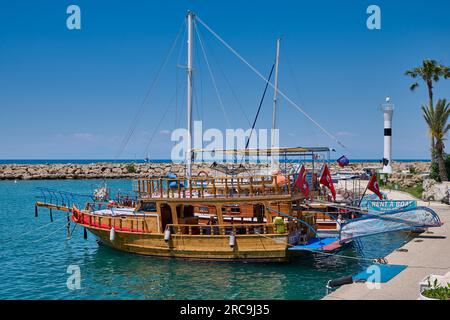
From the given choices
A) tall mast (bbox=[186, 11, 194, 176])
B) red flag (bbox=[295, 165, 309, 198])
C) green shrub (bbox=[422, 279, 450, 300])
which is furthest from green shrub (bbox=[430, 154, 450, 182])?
green shrub (bbox=[422, 279, 450, 300])

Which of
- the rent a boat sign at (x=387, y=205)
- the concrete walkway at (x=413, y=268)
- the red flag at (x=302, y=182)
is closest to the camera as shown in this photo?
the concrete walkway at (x=413, y=268)

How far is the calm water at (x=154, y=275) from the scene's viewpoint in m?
15.8

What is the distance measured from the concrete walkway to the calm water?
194cm

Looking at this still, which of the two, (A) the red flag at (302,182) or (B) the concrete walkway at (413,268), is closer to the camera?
(B) the concrete walkway at (413,268)

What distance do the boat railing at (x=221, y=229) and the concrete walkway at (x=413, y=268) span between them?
5.09 metres

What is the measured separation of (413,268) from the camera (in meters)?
15.4

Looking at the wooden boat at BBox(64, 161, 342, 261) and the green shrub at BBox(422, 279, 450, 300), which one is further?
the wooden boat at BBox(64, 161, 342, 261)

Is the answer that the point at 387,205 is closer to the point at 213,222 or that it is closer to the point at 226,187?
the point at 213,222

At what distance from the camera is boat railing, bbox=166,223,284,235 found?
1906 centimetres

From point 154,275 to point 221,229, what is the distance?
367 centimetres

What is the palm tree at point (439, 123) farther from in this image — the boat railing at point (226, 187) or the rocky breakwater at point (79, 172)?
the rocky breakwater at point (79, 172)

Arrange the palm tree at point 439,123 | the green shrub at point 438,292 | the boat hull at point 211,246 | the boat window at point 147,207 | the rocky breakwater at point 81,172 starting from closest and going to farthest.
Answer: the green shrub at point 438,292 < the boat hull at point 211,246 < the boat window at point 147,207 < the palm tree at point 439,123 < the rocky breakwater at point 81,172

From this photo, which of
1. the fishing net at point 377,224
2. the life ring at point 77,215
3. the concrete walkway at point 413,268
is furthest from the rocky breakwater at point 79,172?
the fishing net at point 377,224

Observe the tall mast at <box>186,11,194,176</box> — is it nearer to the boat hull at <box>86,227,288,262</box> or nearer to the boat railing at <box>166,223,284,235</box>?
the boat railing at <box>166,223,284,235</box>
